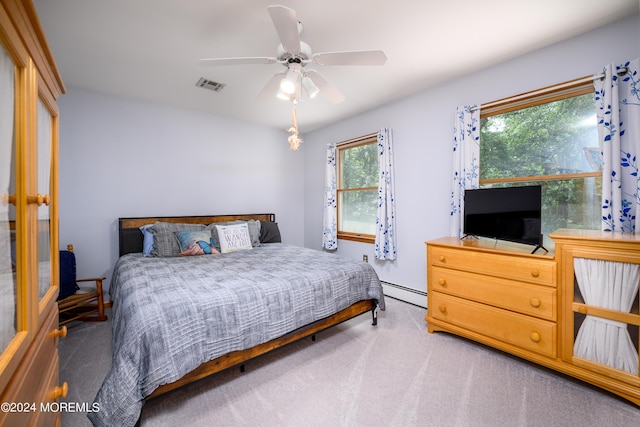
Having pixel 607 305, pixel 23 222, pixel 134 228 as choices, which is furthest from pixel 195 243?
pixel 607 305

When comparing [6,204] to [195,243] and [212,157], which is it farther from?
[212,157]

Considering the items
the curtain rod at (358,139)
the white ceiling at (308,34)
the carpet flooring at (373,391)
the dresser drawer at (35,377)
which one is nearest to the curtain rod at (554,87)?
the white ceiling at (308,34)

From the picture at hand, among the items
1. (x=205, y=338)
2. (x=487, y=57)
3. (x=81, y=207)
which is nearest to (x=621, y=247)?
(x=487, y=57)

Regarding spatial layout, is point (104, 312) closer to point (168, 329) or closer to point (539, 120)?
point (168, 329)

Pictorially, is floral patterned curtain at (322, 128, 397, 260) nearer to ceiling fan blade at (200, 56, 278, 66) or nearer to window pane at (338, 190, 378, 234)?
window pane at (338, 190, 378, 234)

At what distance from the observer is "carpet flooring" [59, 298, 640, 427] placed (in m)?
1.52

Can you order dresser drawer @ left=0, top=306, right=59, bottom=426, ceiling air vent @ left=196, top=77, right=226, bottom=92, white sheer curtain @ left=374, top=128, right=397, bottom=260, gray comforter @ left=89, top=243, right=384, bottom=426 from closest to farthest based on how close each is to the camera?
dresser drawer @ left=0, top=306, right=59, bottom=426 < gray comforter @ left=89, top=243, right=384, bottom=426 < ceiling air vent @ left=196, top=77, right=226, bottom=92 < white sheer curtain @ left=374, top=128, right=397, bottom=260

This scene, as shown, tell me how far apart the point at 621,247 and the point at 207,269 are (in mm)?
2936

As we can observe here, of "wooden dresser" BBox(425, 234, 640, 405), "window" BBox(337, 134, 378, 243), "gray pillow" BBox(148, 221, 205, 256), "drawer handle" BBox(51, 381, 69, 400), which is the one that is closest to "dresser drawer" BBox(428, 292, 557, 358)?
"wooden dresser" BBox(425, 234, 640, 405)

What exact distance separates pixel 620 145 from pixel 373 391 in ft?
8.24

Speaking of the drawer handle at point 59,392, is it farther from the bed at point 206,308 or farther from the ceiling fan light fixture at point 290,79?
the ceiling fan light fixture at point 290,79

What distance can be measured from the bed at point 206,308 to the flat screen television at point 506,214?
113cm

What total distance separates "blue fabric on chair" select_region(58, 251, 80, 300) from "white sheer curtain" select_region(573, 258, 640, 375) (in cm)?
423

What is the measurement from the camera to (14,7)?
0.70 meters
